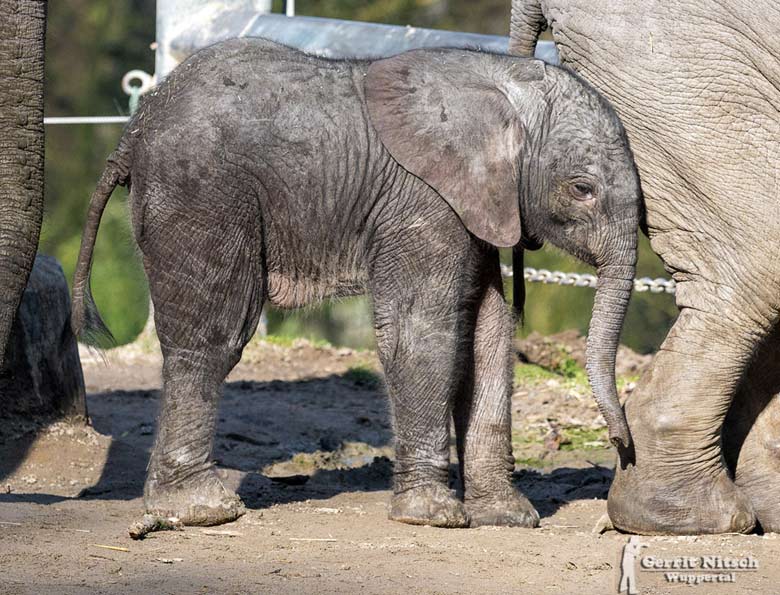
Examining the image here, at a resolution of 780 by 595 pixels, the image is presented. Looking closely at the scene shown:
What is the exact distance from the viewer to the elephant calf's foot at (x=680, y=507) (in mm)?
6266

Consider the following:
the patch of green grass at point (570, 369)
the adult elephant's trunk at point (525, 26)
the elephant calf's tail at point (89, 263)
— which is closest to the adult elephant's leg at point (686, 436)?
the adult elephant's trunk at point (525, 26)

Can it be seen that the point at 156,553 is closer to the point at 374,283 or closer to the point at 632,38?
the point at 374,283

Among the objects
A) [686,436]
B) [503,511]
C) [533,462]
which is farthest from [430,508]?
[533,462]

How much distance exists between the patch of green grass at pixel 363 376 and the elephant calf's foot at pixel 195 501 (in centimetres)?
420

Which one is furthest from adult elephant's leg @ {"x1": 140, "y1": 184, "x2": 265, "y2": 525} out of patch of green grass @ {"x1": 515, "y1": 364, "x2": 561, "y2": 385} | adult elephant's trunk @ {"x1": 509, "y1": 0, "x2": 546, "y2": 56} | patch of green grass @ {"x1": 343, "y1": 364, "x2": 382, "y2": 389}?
patch of green grass @ {"x1": 515, "y1": 364, "x2": 561, "y2": 385}

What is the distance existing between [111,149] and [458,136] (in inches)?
358

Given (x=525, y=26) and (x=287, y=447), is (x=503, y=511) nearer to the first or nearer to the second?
(x=525, y=26)

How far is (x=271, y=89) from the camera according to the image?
6238 millimetres

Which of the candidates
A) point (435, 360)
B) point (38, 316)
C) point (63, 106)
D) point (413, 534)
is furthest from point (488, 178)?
point (63, 106)

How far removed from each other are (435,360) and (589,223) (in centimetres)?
86

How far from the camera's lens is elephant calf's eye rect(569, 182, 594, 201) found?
617 centimetres

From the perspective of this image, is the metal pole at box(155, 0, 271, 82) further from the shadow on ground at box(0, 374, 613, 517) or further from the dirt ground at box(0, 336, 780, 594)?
the shadow on ground at box(0, 374, 613, 517)

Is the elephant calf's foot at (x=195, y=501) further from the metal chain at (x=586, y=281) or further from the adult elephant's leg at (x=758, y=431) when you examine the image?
the metal chain at (x=586, y=281)

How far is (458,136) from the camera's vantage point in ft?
20.4
